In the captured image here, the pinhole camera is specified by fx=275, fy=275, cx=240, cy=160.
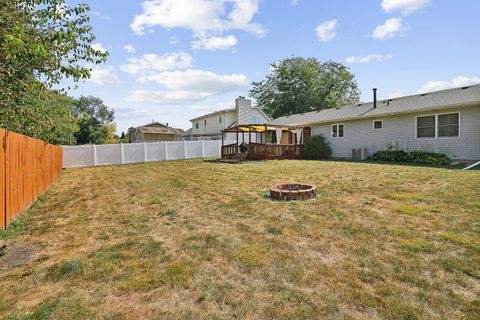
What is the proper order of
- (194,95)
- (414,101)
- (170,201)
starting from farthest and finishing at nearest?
1. (194,95)
2. (414,101)
3. (170,201)

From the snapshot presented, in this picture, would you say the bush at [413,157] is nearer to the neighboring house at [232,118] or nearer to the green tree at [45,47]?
the green tree at [45,47]

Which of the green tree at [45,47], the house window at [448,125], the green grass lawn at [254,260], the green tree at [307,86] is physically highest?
the green tree at [307,86]

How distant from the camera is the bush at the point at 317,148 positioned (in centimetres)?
1714

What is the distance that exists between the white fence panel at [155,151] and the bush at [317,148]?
10.6 meters

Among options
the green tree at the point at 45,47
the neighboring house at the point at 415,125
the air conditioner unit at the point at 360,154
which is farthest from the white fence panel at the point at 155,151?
the green tree at the point at 45,47

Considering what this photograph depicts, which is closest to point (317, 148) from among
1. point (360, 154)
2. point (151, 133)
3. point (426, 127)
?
point (360, 154)

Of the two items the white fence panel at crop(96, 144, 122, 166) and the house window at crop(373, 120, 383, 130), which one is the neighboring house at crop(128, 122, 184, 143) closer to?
the white fence panel at crop(96, 144, 122, 166)

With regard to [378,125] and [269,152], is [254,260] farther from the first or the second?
[378,125]

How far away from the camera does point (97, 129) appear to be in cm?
3434

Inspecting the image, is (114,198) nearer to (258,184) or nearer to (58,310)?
(258,184)

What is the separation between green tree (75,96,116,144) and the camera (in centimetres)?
3356

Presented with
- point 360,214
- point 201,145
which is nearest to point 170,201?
point 360,214

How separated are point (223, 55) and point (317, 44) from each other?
279 inches

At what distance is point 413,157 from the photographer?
12.6 meters
